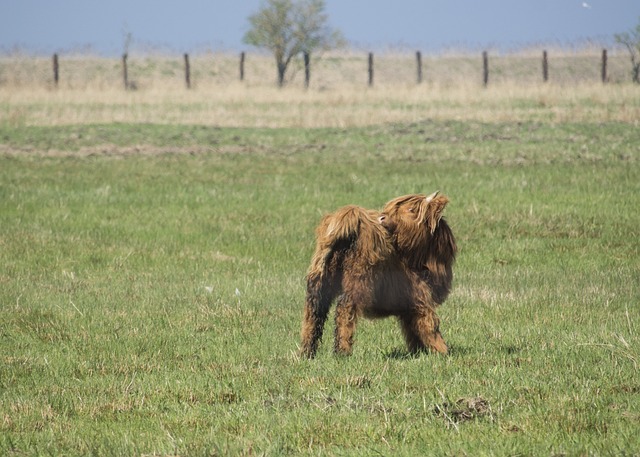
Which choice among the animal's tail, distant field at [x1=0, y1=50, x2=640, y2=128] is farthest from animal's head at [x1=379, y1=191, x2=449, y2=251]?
distant field at [x1=0, y1=50, x2=640, y2=128]

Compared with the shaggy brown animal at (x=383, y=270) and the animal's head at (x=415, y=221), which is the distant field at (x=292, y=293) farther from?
the animal's head at (x=415, y=221)

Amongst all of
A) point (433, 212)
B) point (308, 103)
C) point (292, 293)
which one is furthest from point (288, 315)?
point (308, 103)

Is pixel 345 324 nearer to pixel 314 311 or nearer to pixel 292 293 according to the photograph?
pixel 314 311

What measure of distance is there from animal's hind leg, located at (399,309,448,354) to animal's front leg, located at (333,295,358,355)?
381mm

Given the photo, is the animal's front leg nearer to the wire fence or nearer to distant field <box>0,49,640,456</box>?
distant field <box>0,49,640,456</box>

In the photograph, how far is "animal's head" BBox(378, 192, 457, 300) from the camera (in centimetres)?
657

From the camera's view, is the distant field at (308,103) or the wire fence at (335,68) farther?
the wire fence at (335,68)

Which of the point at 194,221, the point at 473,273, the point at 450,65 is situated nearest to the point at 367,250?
the point at 473,273

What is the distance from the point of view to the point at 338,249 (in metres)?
6.44

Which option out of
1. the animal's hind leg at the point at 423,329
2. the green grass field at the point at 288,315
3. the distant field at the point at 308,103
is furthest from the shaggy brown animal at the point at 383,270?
the distant field at the point at 308,103

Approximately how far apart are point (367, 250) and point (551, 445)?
1981 millimetres

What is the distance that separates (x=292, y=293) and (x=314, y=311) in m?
3.34

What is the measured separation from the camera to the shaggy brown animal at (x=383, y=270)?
6355 mm

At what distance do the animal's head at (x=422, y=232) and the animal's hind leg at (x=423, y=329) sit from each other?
0.63ft
